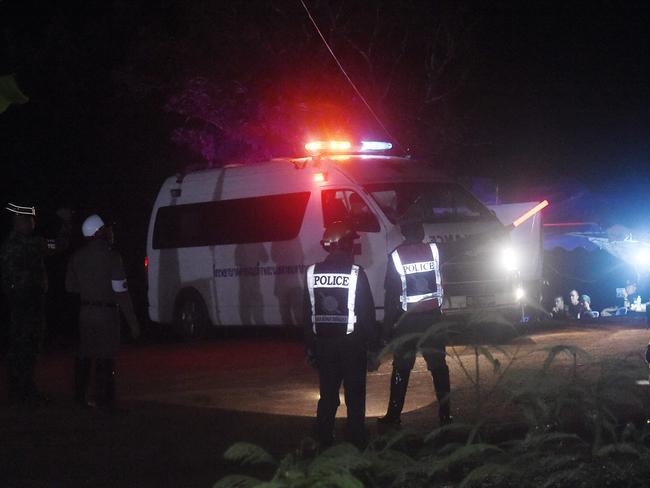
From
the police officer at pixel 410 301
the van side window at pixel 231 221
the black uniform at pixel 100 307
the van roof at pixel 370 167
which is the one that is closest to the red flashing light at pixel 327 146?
the van roof at pixel 370 167

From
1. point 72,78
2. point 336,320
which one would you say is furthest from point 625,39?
point 336,320

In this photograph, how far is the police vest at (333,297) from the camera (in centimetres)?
880

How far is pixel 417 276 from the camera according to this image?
34.7ft

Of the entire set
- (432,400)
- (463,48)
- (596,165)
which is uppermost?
(463,48)

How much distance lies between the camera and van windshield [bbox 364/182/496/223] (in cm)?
1764

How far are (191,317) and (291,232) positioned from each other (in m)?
2.78

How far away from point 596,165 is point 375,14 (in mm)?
9251

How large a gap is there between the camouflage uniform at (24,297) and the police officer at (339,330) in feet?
13.5

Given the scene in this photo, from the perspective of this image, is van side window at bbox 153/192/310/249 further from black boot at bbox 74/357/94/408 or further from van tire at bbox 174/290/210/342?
black boot at bbox 74/357/94/408

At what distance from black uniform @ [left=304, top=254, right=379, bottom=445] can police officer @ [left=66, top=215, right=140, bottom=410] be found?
11.2 feet

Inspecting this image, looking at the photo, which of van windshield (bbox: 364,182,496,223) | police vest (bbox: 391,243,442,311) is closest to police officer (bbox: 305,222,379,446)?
police vest (bbox: 391,243,442,311)

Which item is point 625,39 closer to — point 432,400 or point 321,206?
point 321,206

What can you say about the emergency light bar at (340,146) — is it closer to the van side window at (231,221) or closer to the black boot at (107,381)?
the van side window at (231,221)

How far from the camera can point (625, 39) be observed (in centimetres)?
3238
